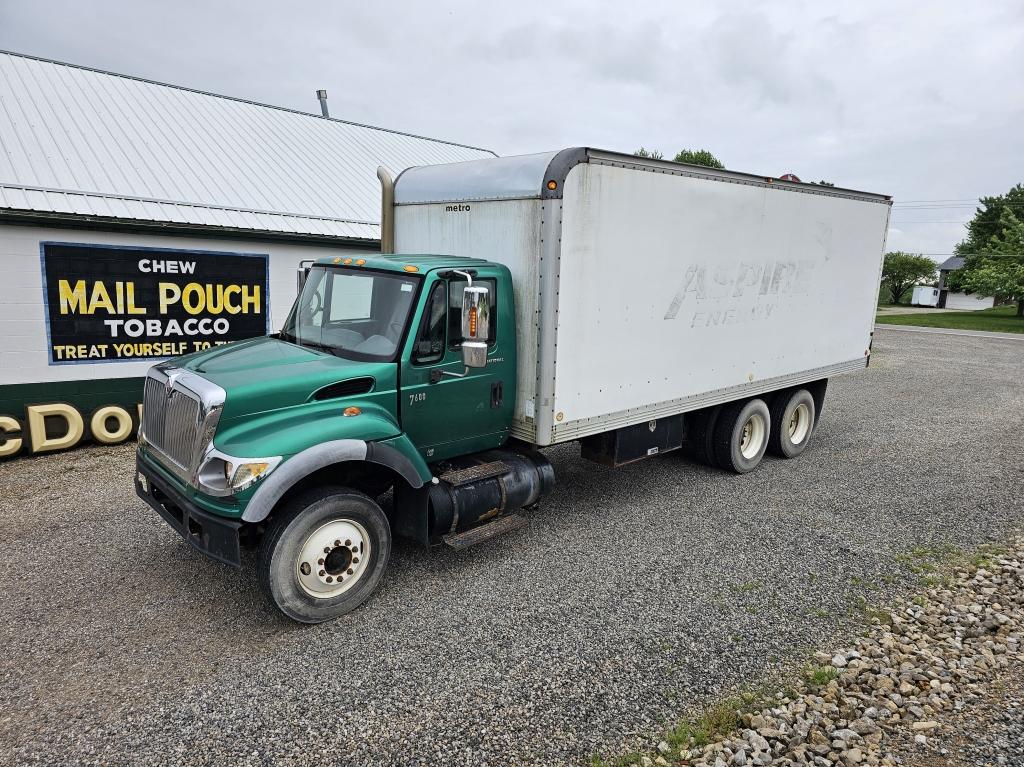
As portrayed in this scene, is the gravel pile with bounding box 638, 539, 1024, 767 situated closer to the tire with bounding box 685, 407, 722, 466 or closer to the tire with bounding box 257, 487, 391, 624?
the tire with bounding box 257, 487, 391, 624

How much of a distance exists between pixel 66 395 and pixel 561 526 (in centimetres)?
713

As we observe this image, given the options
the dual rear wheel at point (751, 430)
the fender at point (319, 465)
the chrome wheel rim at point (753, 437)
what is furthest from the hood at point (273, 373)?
the chrome wheel rim at point (753, 437)

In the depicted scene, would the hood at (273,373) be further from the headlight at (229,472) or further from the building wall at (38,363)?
the building wall at (38,363)

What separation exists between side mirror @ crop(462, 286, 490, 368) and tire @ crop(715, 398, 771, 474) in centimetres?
451

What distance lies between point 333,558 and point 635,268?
150 inches

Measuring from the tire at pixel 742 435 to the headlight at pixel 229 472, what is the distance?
584cm

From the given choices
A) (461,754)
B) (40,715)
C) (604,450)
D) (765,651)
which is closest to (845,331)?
(604,450)

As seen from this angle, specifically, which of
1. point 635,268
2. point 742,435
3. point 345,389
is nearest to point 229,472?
point 345,389

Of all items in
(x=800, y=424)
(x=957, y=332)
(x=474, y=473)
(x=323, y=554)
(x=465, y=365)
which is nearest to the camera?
(x=323, y=554)

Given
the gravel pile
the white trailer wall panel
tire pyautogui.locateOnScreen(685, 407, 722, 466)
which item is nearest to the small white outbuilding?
the white trailer wall panel

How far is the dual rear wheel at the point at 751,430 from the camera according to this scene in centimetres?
841

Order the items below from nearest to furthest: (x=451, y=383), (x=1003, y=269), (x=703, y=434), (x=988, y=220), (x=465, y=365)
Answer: (x=465, y=365)
(x=451, y=383)
(x=703, y=434)
(x=1003, y=269)
(x=988, y=220)

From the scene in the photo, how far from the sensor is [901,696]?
424cm

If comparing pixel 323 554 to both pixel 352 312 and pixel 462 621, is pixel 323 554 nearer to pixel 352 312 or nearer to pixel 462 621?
pixel 462 621
